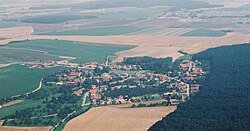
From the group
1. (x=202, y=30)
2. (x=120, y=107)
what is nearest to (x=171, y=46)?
(x=202, y=30)

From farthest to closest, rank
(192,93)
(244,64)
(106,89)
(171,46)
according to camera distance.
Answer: (171,46) < (244,64) < (106,89) < (192,93)

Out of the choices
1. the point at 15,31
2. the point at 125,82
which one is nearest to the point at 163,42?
the point at 125,82

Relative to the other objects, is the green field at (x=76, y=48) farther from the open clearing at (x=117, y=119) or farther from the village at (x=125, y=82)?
the open clearing at (x=117, y=119)

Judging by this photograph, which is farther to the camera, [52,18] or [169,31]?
[52,18]

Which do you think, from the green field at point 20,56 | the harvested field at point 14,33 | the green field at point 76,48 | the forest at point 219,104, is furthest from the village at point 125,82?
the harvested field at point 14,33

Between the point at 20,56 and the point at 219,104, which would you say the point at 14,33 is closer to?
the point at 20,56

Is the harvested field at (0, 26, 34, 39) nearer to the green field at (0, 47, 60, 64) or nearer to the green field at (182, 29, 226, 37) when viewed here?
the green field at (0, 47, 60, 64)

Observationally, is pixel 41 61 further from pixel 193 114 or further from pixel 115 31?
pixel 193 114
